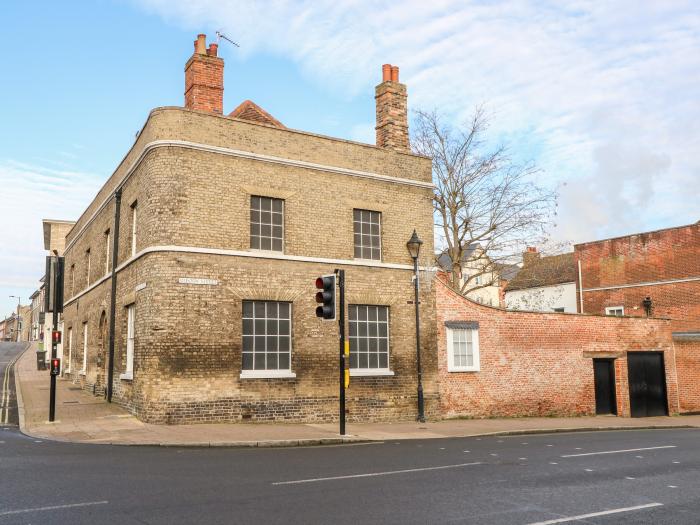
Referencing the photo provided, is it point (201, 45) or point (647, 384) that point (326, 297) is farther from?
point (647, 384)

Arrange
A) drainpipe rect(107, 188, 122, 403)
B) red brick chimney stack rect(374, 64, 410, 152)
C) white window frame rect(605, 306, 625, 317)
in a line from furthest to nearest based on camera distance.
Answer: white window frame rect(605, 306, 625, 317), red brick chimney stack rect(374, 64, 410, 152), drainpipe rect(107, 188, 122, 403)

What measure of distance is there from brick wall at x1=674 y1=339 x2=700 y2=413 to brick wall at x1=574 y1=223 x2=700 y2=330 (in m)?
6.49

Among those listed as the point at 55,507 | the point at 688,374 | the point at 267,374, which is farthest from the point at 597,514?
the point at 688,374

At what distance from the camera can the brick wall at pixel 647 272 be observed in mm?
31531

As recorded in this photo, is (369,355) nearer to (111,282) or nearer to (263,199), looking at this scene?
(263,199)

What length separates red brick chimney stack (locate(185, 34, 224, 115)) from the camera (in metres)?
17.6

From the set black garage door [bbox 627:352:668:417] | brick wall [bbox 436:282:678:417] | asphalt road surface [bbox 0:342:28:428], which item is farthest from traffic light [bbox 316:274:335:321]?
black garage door [bbox 627:352:668:417]

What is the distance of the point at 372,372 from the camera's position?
18.0 m

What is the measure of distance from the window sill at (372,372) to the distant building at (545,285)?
2280 cm

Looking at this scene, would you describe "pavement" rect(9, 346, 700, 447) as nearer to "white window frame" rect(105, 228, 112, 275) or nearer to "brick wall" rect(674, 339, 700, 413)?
"brick wall" rect(674, 339, 700, 413)

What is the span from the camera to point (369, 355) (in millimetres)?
18156

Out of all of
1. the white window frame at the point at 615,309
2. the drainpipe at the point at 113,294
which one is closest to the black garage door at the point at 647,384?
the white window frame at the point at 615,309

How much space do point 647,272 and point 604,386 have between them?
525 inches

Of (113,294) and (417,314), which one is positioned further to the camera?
(113,294)
